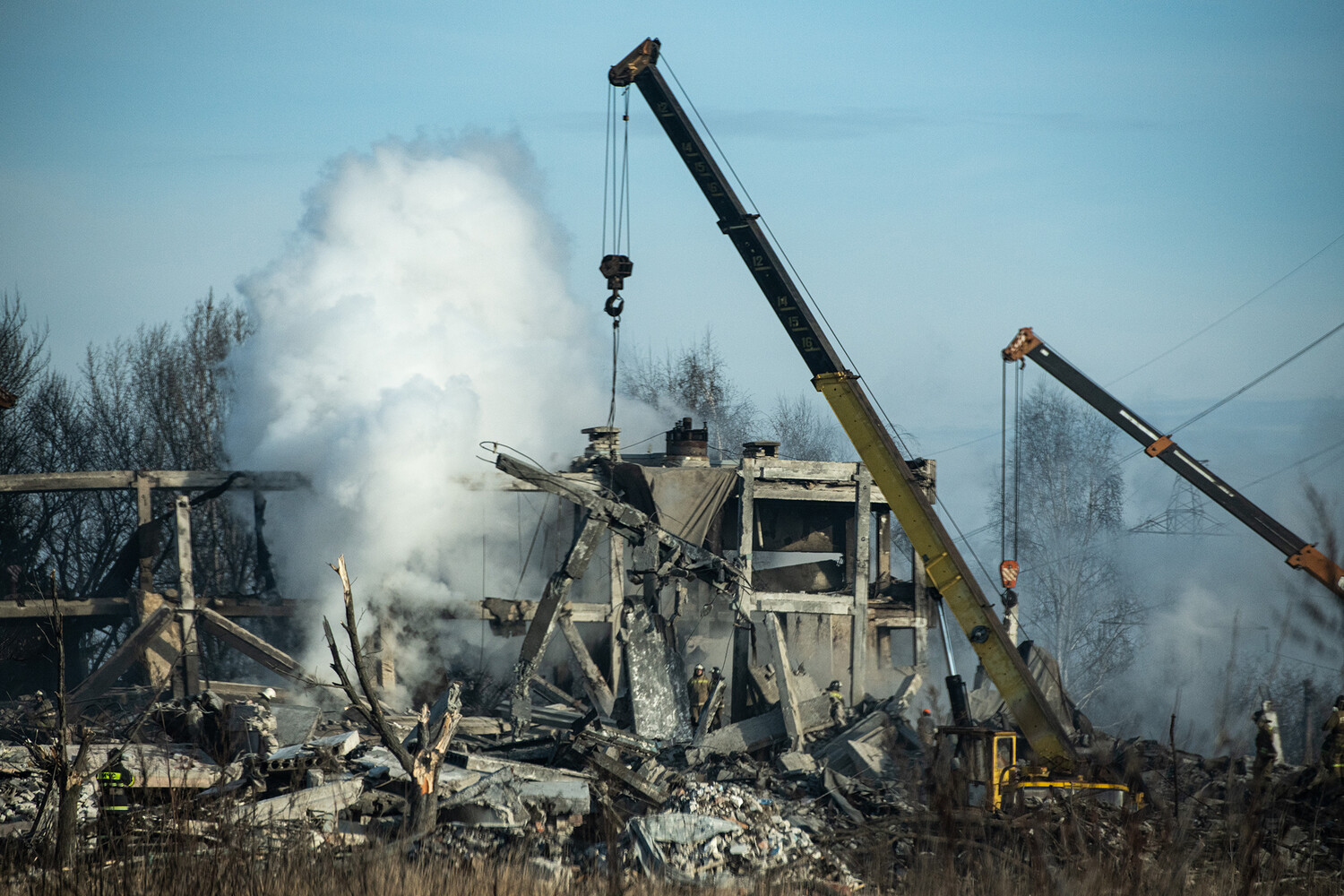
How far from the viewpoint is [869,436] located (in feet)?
54.5

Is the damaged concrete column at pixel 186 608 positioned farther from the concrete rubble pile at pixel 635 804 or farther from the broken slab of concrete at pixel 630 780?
the broken slab of concrete at pixel 630 780

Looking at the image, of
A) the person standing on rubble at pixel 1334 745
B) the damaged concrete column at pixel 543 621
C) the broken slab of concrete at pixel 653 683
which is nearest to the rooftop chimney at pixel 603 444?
the broken slab of concrete at pixel 653 683

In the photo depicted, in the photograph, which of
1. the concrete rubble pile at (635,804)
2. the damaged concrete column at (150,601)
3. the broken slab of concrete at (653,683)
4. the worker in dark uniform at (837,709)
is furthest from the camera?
the damaged concrete column at (150,601)

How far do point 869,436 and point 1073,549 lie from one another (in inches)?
1340

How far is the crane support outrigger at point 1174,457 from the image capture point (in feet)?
74.7

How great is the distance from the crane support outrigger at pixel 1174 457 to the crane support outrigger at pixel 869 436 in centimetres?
681

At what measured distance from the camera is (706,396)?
166 feet

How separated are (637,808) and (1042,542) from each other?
124 feet

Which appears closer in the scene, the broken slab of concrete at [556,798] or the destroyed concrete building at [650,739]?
the destroyed concrete building at [650,739]

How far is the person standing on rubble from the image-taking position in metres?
12.7

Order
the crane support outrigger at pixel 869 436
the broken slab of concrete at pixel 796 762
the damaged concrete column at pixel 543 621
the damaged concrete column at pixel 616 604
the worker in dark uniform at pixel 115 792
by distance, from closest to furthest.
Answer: the worker in dark uniform at pixel 115 792, the crane support outrigger at pixel 869 436, the broken slab of concrete at pixel 796 762, the damaged concrete column at pixel 543 621, the damaged concrete column at pixel 616 604

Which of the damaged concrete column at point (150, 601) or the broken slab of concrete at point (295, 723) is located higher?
the damaged concrete column at point (150, 601)

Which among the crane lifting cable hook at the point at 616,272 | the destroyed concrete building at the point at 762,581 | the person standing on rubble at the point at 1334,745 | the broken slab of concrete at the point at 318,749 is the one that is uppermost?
the crane lifting cable hook at the point at 616,272

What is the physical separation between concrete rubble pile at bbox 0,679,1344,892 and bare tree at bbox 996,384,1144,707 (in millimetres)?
25416
